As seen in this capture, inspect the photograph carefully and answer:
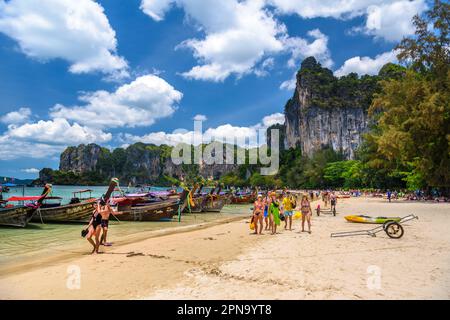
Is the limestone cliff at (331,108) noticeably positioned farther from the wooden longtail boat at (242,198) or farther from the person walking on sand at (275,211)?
the person walking on sand at (275,211)

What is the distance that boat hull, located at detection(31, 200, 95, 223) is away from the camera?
61.8ft

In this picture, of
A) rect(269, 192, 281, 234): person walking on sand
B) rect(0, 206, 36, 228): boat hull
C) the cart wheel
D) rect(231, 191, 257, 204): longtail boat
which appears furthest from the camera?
rect(231, 191, 257, 204): longtail boat

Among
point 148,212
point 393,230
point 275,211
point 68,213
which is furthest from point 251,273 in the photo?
point 68,213

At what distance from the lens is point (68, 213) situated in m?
18.9

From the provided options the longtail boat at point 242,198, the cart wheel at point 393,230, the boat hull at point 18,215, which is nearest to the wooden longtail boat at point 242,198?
the longtail boat at point 242,198

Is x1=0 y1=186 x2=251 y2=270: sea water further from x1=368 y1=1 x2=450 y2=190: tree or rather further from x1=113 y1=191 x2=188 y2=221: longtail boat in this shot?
x1=368 y1=1 x2=450 y2=190: tree

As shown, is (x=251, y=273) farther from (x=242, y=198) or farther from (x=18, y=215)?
(x=242, y=198)

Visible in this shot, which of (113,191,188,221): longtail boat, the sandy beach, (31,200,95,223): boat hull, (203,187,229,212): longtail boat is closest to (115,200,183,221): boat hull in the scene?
(113,191,188,221): longtail boat

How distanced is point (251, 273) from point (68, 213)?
15.8 metres

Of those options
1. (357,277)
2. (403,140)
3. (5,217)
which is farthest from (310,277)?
(403,140)

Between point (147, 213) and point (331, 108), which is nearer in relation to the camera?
point (147, 213)

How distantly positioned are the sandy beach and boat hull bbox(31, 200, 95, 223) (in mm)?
9668

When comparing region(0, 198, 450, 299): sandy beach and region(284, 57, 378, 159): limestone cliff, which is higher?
region(284, 57, 378, 159): limestone cliff

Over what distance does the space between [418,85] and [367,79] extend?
267ft
